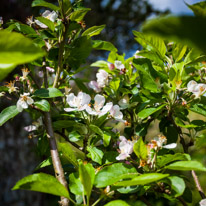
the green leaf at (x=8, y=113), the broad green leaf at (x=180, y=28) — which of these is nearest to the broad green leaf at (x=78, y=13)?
the green leaf at (x=8, y=113)

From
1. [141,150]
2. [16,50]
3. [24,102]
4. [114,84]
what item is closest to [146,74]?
[114,84]

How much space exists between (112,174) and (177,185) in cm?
15

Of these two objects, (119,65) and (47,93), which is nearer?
(47,93)

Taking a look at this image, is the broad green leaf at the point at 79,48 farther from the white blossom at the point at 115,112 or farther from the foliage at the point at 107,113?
the white blossom at the point at 115,112

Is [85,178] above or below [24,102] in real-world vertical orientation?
below

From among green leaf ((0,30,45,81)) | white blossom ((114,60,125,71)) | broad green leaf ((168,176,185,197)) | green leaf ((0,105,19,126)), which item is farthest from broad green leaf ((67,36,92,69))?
green leaf ((0,30,45,81))

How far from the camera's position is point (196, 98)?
82 cm

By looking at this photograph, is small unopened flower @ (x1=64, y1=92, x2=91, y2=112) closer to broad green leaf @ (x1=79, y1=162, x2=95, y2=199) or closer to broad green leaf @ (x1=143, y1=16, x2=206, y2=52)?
broad green leaf @ (x1=79, y1=162, x2=95, y2=199)

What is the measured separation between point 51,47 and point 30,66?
102 mm

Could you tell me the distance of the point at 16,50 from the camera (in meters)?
0.24

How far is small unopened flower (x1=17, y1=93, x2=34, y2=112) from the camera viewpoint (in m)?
0.73

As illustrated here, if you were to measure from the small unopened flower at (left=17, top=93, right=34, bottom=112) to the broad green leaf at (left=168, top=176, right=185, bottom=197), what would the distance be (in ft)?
1.40

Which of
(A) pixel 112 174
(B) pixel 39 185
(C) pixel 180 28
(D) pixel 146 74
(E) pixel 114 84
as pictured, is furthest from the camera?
(E) pixel 114 84

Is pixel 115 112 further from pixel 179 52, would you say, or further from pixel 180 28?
pixel 180 28
